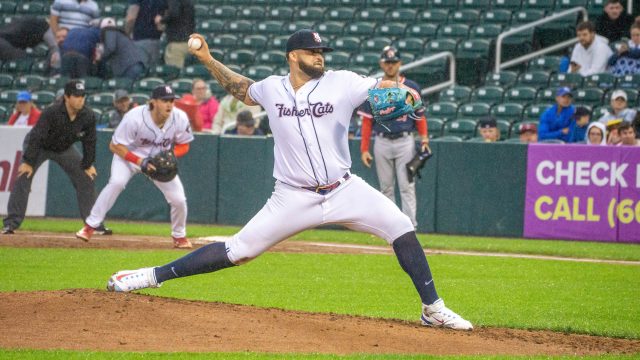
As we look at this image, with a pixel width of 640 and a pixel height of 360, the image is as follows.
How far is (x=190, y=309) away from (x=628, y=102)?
10576 millimetres

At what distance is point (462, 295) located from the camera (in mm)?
9906

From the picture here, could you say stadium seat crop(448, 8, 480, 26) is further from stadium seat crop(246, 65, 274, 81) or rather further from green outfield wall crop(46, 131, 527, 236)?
green outfield wall crop(46, 131, 527, 236)

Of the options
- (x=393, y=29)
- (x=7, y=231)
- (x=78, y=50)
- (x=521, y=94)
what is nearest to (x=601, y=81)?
(x=521, y=94)

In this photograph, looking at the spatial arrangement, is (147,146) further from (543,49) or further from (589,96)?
(543,49)

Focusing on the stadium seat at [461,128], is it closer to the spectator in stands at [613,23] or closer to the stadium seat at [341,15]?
the spectator in stands at [613,23]

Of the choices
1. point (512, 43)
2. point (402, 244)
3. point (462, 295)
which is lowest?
point (462, 295)

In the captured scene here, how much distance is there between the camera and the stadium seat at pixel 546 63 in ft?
61.4

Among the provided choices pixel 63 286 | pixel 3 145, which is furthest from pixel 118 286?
pixel 3 145

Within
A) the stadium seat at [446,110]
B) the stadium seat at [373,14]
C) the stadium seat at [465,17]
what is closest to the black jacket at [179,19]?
the stadium seat at [373,14]

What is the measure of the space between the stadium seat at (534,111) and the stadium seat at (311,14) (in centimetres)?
565

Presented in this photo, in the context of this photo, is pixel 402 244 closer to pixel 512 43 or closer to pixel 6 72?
pixel 512 43

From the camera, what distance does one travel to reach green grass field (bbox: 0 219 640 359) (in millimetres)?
8633

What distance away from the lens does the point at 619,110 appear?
51.5ft

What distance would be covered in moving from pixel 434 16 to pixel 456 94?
2754 mm
